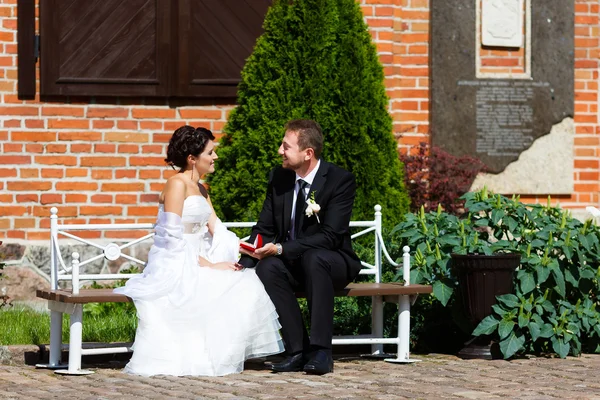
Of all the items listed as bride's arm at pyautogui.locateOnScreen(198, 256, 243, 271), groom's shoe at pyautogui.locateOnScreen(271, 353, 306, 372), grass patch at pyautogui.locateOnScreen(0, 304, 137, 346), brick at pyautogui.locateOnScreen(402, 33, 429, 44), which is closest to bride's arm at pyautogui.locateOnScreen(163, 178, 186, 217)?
bride's arm at pyautogui.locateOnScreen(198, 256, 243, 271)

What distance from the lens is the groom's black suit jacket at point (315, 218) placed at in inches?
282

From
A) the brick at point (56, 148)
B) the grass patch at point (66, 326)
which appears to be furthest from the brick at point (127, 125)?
the grass patch at point (66, 326)

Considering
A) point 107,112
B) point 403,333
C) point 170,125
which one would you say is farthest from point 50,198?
point 403,333

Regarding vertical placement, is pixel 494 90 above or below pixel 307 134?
above

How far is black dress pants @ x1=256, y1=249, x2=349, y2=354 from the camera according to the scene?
6934mm

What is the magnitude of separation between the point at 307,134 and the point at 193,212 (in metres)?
0.83

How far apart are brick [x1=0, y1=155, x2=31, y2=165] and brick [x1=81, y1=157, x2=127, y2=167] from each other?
1.44 feet

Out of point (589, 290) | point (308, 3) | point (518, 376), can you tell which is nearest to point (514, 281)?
point (589, 290)

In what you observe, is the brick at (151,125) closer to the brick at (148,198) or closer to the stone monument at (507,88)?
the brick at (148,198)

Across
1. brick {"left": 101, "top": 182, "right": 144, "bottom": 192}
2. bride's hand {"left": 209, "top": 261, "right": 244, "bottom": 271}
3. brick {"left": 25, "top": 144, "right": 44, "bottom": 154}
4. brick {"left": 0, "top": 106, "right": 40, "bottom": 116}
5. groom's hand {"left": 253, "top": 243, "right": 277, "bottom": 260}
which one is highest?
brick {"left": 0, "top": 106, "right": 40, "bottom": 116}

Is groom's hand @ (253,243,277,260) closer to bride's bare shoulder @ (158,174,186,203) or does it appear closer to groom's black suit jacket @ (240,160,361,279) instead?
groom's black suit jacket @ (240,160,361,279)

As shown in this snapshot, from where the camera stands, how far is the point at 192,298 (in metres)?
6.86

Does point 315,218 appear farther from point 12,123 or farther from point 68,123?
point 12,123

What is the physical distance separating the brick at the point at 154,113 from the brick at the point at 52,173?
0.74 m
